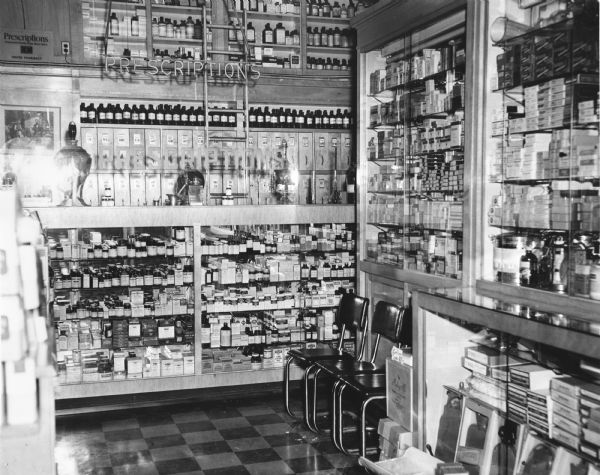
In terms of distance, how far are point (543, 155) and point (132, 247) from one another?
3537 mm

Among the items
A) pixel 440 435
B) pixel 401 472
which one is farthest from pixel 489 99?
pixel 401 472

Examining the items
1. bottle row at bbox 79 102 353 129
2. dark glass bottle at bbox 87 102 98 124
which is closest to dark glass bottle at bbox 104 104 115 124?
bottle row at bbox 79 102 353 129

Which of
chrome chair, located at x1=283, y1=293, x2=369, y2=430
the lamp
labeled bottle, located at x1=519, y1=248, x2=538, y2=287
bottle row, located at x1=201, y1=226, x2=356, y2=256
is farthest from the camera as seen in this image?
the lamp

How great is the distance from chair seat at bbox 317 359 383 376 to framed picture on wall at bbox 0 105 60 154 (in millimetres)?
4000

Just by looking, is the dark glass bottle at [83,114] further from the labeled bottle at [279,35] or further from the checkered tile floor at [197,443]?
the checkered tile floor at [197,443]

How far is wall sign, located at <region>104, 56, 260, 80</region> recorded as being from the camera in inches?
285

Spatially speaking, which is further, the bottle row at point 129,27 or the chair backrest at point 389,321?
the bottle row at point 129,27

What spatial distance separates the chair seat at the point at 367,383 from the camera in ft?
14.9

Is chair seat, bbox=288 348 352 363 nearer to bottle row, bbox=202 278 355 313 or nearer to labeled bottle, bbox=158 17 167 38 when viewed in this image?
bottle row, bbox=202 278 355 313

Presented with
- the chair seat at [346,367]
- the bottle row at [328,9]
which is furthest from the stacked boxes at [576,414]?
the bottle row at [328,9]

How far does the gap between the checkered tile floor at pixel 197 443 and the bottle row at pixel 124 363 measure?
0.98ft

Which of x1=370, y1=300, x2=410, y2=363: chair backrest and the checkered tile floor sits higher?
x1=370, y1=300, x2=410, y2=363: chair backrest

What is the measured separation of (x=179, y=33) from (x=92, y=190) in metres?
1.99

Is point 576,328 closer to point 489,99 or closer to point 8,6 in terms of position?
point 489,99
